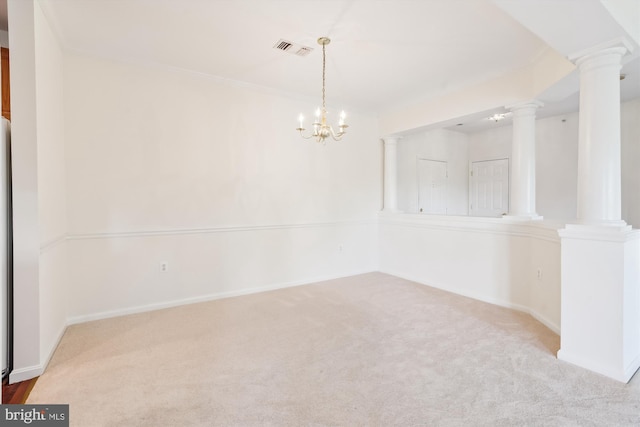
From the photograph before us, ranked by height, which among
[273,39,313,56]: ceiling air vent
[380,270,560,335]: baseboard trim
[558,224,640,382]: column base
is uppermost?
[273,39,313,56]: ceiling air vent

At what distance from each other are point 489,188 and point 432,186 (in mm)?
1132

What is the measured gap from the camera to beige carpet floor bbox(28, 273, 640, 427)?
204 cm

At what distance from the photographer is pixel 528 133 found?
3.75m

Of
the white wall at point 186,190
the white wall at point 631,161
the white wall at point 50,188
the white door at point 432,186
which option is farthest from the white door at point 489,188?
the white wall at point 50,188

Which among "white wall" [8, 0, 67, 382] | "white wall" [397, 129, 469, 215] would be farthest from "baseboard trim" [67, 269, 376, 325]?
"white wall" [397, 129, 469, 215]

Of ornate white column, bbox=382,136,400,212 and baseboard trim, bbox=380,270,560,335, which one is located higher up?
ornate white column, bbox=382,136,400,212

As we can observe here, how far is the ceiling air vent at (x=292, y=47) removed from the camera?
10.6ft

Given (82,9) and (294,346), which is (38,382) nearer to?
(294,346)

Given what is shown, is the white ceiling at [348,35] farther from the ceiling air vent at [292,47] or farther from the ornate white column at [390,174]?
→ the ornate white column at [390,174]

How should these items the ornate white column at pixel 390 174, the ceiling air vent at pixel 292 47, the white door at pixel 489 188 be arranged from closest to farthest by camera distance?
the ceiling air vent at pixel 292 47
the ornate white column at pixel 390 174
the white door at pixel 489 188

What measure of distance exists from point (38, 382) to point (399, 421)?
2.49 m

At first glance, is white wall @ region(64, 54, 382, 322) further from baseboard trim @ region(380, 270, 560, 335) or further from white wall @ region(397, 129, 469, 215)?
white wall @ region(397, 129, 469, 215)

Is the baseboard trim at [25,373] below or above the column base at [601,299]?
below

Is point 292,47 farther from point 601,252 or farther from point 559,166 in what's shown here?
point 559,166
